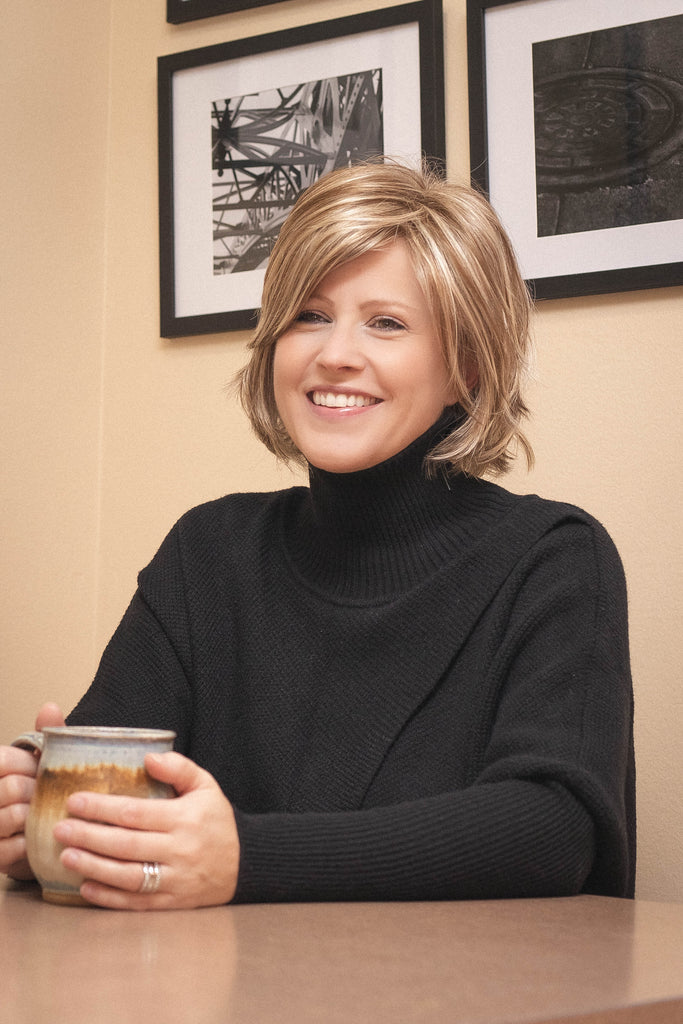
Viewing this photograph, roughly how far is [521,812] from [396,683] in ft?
0.94

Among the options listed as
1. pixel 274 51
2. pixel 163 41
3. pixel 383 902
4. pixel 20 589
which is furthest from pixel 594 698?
pixel 163 41

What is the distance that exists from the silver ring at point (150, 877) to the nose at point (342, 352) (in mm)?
600

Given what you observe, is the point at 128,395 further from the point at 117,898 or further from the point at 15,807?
the point at 117,898

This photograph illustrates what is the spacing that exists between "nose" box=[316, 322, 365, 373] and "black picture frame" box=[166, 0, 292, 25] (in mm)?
961

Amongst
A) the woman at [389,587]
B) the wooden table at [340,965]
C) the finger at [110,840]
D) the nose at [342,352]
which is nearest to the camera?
the wooden table at [340,965]

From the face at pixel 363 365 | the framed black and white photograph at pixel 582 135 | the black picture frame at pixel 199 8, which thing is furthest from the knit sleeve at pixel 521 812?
the black picture frame at pixel 199 8

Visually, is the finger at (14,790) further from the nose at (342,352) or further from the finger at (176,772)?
the nose at (342,352)

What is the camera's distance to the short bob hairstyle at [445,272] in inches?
45.9

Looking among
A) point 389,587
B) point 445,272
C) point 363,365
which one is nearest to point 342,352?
point 363,365

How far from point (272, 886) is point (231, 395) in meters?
1.19

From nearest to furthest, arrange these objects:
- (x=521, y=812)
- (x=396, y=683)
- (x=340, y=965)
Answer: (x=340, y=965) → (x=521, y=812) → (x=396, y=683)

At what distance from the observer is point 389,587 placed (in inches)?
46.5

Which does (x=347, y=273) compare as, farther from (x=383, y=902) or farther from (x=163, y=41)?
(x=163, y=41)

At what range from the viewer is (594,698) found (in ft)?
3.03
